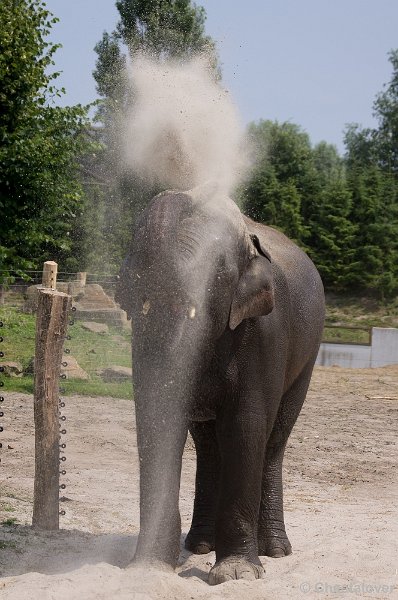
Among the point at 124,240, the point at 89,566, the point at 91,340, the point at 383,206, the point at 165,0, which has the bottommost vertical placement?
the point at 89,566

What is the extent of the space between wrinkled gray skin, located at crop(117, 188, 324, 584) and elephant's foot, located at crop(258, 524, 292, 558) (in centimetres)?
67

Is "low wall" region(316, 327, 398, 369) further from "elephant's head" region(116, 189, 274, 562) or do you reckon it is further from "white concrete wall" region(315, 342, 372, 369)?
"elephant's head" region(116, 189, 274, 562)

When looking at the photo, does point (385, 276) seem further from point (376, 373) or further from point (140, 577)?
point (140, 577)

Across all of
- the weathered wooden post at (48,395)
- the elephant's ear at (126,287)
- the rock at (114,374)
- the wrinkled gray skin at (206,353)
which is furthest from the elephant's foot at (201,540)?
the rock at (114,374)

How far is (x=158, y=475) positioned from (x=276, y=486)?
1667mm

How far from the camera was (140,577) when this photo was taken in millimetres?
5215

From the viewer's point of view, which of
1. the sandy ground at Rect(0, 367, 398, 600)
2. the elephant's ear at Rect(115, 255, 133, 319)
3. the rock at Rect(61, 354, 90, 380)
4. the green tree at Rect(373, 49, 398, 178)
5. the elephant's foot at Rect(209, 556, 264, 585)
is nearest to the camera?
the elephant's ear at Rect(115, 255, 133, 319)

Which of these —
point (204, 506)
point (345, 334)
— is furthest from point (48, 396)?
point (345, 334)

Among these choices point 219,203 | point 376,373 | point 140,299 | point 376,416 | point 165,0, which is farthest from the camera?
point 165,0

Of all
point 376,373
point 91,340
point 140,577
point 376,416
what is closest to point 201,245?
point 140,577

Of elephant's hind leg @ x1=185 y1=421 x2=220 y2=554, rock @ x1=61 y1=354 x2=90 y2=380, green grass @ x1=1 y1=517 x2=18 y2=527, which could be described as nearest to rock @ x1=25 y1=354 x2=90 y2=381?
rock @ x1=61 y1=354 x2=90 y2=380

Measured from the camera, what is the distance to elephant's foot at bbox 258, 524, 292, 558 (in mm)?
6562

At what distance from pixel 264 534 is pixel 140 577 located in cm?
160

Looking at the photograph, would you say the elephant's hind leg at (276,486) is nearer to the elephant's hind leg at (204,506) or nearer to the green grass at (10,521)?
the elephant's hind leg at (204,506)
